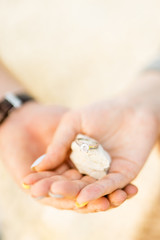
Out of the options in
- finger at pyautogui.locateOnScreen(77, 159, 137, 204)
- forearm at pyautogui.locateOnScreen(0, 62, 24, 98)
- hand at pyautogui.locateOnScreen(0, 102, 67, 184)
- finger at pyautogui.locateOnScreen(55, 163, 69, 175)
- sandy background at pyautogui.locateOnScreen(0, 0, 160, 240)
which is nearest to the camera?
finger at pyautogui.locateOnScreen(77, 159, 137, 204)

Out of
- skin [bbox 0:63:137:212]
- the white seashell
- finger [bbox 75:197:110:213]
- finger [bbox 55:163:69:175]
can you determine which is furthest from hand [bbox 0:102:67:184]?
finger [bbox 75:197:110:213]

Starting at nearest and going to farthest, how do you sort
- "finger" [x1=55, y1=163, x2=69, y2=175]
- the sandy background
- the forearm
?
"finger" [x1=55, y1=163, x2=69, y2=175], the forearm, the sandy background

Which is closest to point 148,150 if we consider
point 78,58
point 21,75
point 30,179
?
point 30,179

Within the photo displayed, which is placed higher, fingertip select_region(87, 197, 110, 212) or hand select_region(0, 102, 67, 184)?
hand select_region(0, 102, 67, 184)

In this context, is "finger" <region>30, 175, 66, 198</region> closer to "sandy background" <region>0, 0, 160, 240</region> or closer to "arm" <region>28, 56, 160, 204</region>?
"arm" <region>28, 56, 160, 204</region>

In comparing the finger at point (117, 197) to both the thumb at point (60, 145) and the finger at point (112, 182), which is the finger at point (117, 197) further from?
the thumb at point (60, 145)

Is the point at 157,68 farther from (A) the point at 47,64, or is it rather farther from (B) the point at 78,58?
(A) the point at 47,64

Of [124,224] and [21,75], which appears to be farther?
[21,75]

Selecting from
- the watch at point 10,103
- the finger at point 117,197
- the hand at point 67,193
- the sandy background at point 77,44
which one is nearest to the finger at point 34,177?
the hand at point 67,193
